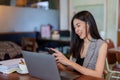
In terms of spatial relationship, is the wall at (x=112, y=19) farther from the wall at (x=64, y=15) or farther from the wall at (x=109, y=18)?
the wall at (x=64, y=15)

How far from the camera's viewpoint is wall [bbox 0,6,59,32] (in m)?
4.51

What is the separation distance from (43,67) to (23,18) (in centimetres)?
370

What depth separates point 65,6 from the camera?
18.4 ft

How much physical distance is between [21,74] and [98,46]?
619mm

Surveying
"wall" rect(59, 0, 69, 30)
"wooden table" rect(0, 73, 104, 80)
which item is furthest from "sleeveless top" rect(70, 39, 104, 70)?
"wall" rect(59, 0, 69, 30)

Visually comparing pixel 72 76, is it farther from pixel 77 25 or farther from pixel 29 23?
pixel 29 23

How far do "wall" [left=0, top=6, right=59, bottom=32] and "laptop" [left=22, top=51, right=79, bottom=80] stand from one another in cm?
328

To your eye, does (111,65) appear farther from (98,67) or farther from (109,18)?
(109,18)

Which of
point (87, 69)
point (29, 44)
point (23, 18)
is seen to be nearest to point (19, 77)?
point (87, 69)

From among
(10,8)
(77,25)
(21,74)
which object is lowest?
(21,74)

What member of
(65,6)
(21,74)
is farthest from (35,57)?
(65,6)

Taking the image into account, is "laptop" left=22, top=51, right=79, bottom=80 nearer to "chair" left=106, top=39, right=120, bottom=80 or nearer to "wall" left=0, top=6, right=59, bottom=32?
"chair" left=106, top=39, right=120, bottom=80

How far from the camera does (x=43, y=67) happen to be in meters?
1.28

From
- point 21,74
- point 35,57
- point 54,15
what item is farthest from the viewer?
point 54,15
